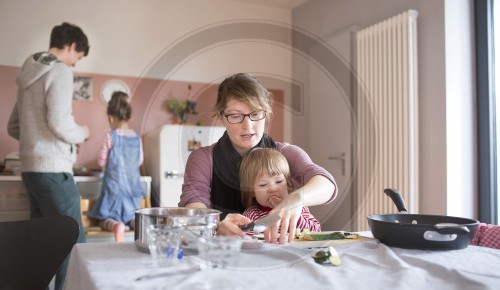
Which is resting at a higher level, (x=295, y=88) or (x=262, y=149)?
(x=295, y=88)

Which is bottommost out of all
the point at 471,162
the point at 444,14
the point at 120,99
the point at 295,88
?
the point at 471,162

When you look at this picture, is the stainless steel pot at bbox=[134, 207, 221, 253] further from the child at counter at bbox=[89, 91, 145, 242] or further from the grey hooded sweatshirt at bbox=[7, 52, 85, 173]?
the child at counter at bbox=[89, 91, 145, 242]

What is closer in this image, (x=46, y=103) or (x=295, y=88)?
(x=295, y=88)

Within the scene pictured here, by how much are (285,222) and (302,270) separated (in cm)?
16

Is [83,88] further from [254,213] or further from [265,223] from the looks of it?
[265,223]

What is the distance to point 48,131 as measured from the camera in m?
1.96

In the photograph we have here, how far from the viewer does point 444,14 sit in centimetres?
241

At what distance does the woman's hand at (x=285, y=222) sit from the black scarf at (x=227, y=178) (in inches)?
12.4

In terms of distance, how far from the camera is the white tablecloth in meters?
0.68

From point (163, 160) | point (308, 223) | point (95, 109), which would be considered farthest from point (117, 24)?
point (308, 223)

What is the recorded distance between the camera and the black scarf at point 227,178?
1.26 metres

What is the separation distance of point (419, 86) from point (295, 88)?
5.56ft

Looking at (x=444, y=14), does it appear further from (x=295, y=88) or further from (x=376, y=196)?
(x=295, y=88)

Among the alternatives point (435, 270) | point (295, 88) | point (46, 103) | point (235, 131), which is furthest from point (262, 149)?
point (46, 103)
